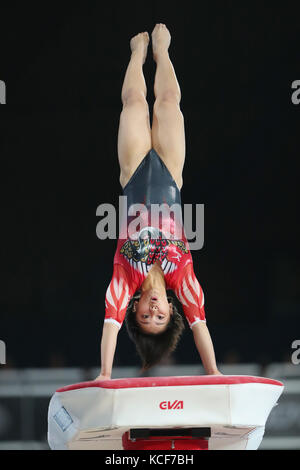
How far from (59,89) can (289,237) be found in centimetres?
206

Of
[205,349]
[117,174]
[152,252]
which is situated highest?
[117,174]

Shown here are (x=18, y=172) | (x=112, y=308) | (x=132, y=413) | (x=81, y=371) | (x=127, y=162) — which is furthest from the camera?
(x=18, y=172)

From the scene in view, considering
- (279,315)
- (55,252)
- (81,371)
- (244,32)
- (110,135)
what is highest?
(244,32)

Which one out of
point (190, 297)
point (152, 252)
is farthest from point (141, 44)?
point (190, 297)

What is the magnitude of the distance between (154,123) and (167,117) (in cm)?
11

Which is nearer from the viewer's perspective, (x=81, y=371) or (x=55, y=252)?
(x=81, y=371)

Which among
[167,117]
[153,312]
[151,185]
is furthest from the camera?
[167,117]

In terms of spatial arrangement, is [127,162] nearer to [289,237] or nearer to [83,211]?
[83,211]

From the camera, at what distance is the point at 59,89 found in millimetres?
4496

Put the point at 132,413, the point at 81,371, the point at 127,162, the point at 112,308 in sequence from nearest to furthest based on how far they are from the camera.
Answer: the point at 132,413, the point at 112,308, the point at 127,162, the point at 81,371

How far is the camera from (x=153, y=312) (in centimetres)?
299

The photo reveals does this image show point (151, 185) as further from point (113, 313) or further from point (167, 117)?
point (113, 313)

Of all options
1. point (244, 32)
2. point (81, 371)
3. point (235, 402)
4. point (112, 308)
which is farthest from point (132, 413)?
point (244, 32)

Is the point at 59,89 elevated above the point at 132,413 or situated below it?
above
